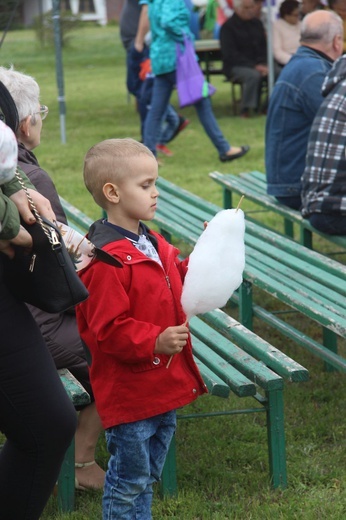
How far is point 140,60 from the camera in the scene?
11938 millimetres

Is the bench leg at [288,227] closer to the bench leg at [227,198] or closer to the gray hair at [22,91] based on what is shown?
the bench leg at [227,198]

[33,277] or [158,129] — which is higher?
[33,277]

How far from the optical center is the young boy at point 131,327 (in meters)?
2.95

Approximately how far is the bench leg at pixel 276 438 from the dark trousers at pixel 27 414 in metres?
1.04

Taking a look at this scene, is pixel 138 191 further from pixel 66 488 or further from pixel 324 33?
pixel 324 33

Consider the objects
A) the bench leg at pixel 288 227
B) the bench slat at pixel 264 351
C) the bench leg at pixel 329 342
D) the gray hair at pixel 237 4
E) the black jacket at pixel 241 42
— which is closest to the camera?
the bench slat at pixel 264 351

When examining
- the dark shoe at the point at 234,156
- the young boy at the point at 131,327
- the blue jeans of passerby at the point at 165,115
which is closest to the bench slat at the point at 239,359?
the young boy at the point at 131,327

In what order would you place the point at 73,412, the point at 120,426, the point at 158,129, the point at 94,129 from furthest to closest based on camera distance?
the point at 94,129 < the point at 158,129 < the point at 120,426 < the point at 73,412

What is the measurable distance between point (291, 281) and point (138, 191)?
6.17 ft

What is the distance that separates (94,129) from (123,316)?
34.2 feet

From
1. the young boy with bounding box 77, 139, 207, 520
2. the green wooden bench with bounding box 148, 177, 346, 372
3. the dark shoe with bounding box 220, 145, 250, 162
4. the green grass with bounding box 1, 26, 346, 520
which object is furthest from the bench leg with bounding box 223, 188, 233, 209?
the young boy with bounding box 77, 139, 207, 520

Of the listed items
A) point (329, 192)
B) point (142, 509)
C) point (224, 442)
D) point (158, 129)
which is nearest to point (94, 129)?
point (158, 129)

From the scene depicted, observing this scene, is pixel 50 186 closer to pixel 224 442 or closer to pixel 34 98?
pixel 34 98

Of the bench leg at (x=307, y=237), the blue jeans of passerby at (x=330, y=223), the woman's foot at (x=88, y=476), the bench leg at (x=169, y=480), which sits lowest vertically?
the bench leg at (x=307, y=237)
